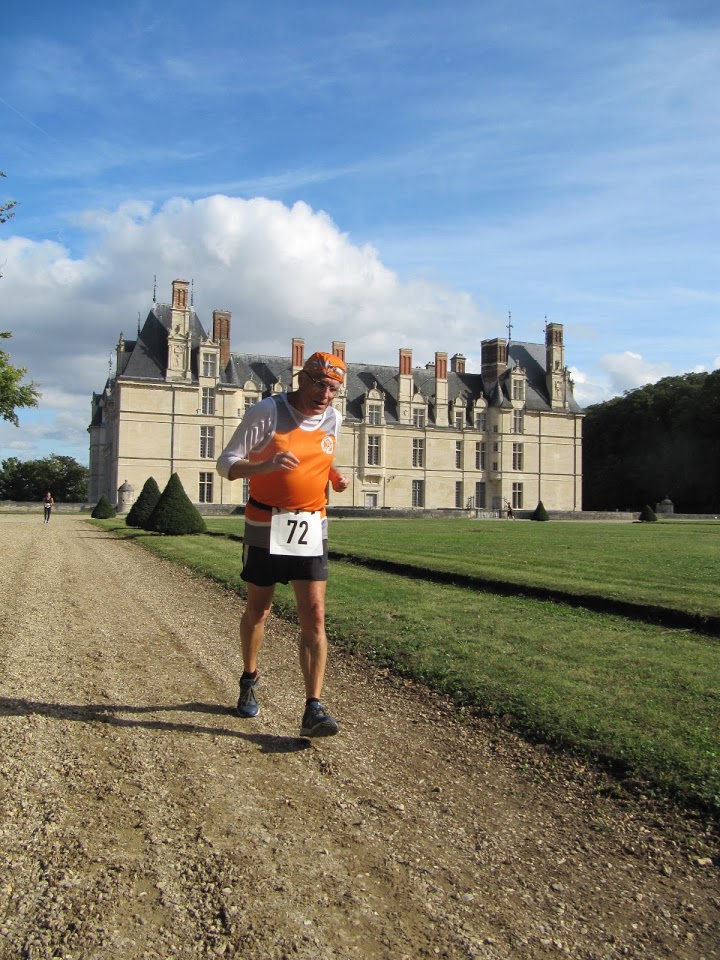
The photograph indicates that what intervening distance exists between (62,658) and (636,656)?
4.02 m

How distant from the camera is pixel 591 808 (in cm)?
323

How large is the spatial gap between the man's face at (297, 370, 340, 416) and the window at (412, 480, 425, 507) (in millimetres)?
47543

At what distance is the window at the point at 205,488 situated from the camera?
4516cm

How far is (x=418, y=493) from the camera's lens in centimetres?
5172

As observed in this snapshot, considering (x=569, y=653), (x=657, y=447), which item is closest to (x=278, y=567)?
(x=569, y=653)

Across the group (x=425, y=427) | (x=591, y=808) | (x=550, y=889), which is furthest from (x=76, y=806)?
(x=425, y=427)

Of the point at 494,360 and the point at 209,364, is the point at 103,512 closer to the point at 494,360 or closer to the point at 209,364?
the point at 209,364

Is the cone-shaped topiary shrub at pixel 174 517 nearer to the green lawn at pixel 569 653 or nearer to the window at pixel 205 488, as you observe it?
the green lawn at pixel 569 653

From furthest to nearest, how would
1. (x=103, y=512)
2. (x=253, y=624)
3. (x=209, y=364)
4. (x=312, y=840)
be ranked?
1. (x=209, y=364)
2. (x=103, y=512)
3. (x=253, y=624)
4. (x=312, y=840)

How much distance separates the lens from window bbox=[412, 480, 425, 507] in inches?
2028

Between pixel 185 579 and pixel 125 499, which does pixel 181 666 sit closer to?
pixel 185 579

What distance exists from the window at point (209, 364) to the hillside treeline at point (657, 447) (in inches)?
1195

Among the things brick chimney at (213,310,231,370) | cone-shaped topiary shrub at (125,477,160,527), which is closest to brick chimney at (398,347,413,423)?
brick chimney at (213,310,231,370)

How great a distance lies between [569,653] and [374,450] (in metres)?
44.9
